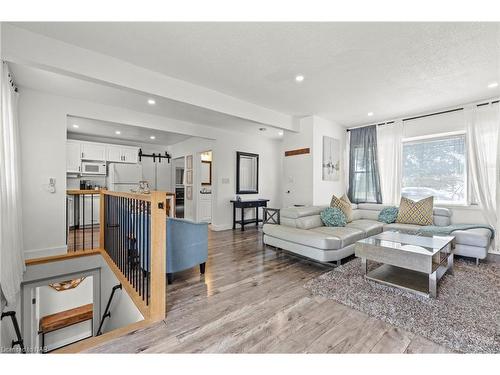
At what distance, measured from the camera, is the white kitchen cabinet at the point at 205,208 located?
6059mm

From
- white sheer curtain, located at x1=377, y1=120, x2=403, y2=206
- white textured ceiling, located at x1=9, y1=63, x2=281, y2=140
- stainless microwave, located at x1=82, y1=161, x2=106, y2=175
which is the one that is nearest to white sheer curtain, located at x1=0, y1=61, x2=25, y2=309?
white textured ceiling, located at x1=9, y1=63, x2=281, y2=140

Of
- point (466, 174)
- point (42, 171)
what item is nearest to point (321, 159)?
point (466, 174)

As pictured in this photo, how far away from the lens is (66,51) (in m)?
2.21

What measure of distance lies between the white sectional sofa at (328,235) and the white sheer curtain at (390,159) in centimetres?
84

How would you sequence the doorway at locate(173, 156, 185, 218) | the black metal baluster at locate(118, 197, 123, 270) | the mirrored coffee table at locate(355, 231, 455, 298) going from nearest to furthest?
the mirrored coffee table at locate(355, 231, 455, 298) < the black metal baluster at locate(118, 197, 123, 270) < the doorway at locate(173, 156, 185, 218)

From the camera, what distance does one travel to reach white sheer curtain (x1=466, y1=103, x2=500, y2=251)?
3502 mm

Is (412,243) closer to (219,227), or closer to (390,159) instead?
(390,159)

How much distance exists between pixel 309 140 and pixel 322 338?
12.3 ft

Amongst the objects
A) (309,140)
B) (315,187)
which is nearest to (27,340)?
(315,187)

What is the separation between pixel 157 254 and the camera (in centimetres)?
185

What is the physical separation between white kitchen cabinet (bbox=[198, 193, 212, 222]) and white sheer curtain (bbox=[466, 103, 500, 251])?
220 inches

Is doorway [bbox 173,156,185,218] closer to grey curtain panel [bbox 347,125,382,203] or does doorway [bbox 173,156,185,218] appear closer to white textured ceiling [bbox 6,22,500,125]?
white textured ceiling [bbox 6,22,500,125]

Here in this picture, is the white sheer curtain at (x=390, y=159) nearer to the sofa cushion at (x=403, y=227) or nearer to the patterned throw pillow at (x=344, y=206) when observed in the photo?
the sofa cushion at (x=403, y=227)
